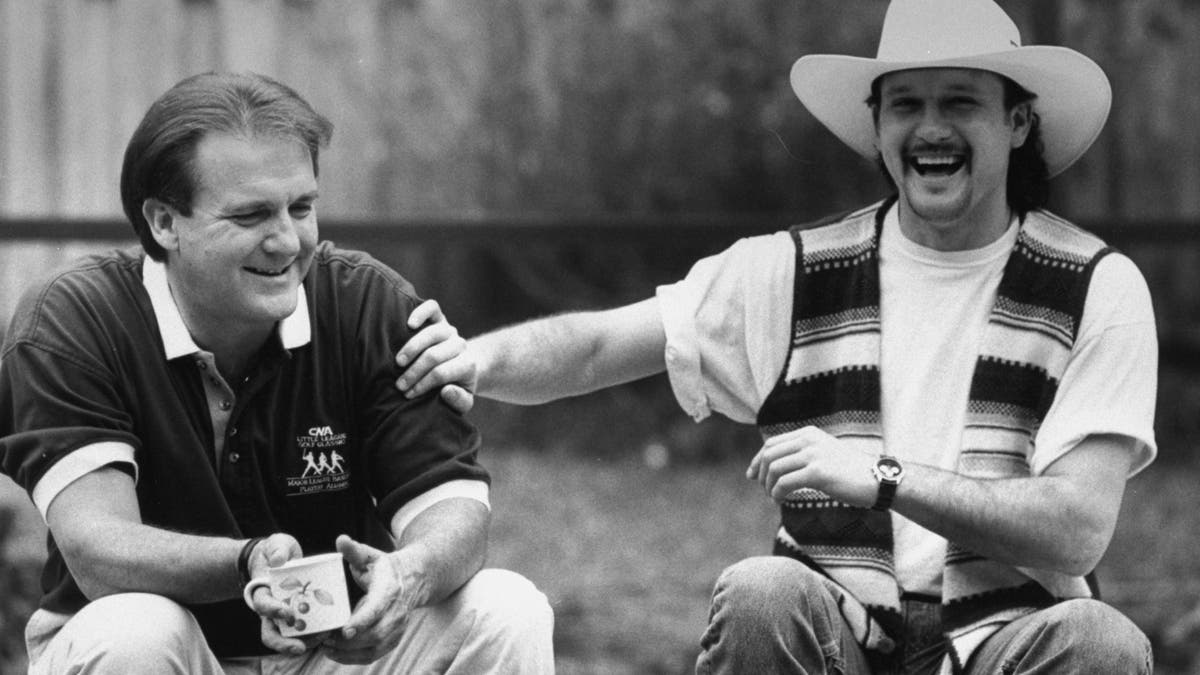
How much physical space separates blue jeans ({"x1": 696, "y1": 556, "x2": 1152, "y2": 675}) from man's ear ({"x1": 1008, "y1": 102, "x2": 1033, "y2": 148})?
981 mm

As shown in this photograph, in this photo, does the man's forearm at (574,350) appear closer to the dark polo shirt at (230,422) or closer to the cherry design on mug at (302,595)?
the dark polo shirt at (230,422)

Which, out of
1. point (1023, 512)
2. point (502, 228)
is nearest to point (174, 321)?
point (1023, 512)

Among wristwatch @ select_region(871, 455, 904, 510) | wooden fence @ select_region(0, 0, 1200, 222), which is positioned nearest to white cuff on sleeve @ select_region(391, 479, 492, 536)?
wristwatch @ select_region(871, 455, 904, 510)

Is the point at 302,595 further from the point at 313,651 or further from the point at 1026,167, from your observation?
the point at 1026,167

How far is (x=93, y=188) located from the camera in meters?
7.02

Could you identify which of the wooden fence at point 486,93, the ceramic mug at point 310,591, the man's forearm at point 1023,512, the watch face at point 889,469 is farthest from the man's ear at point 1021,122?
the wooden fence at point 486,93

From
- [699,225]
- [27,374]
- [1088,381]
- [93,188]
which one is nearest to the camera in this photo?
[27,374]

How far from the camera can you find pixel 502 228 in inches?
254

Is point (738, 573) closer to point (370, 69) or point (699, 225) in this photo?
point (699, 225)

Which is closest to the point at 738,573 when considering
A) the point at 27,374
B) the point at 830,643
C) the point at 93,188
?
the point at 830,643

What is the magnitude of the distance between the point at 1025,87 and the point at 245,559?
5.87 ft

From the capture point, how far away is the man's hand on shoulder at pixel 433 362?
3.72 m

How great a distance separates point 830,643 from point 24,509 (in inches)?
143

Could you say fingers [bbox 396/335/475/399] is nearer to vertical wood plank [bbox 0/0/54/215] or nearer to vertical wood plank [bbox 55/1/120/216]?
vertical wood plank [bbox 55/1/120/216]
